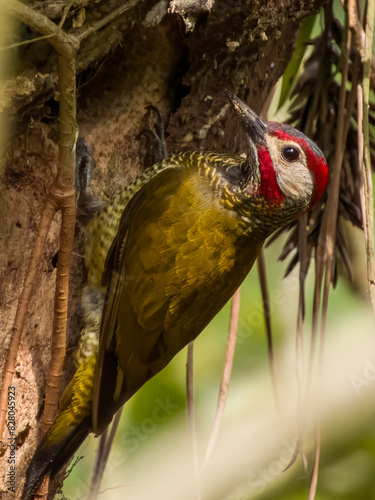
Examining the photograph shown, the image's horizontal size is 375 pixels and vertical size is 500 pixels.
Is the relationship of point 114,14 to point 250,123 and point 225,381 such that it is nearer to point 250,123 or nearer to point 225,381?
point 250,123

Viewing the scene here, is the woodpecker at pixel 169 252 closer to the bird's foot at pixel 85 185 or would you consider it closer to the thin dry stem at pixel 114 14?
the bird's foot at pixel 85 185

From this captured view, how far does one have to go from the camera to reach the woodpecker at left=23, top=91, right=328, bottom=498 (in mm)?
2002

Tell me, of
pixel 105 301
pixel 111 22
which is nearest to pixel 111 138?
pixel 111 22

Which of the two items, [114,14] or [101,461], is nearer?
[114,14]

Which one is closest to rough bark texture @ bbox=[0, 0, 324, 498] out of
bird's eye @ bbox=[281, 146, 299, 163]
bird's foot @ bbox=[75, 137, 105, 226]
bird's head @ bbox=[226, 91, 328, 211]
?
bird's foot @ bbox=[75, 137, 105, 226]

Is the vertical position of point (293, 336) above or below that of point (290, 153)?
below

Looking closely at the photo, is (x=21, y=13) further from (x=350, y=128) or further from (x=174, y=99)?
(x=350, y=128)

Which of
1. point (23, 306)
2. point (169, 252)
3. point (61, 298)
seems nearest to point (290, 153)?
point (169, 252)

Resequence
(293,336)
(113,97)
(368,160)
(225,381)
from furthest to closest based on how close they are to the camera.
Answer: (293,336)
(113,97)
(225,381)
(368,160)

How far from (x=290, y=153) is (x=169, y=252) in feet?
1.62

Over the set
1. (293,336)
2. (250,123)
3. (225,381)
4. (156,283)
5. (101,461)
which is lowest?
(293,336)

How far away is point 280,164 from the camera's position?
2.12m

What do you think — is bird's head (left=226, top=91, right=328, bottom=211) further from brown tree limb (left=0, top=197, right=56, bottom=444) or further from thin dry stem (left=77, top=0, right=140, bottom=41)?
brown tree limb (left=0, top=197, right=56, bottom=444)

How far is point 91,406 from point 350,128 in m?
1.25
